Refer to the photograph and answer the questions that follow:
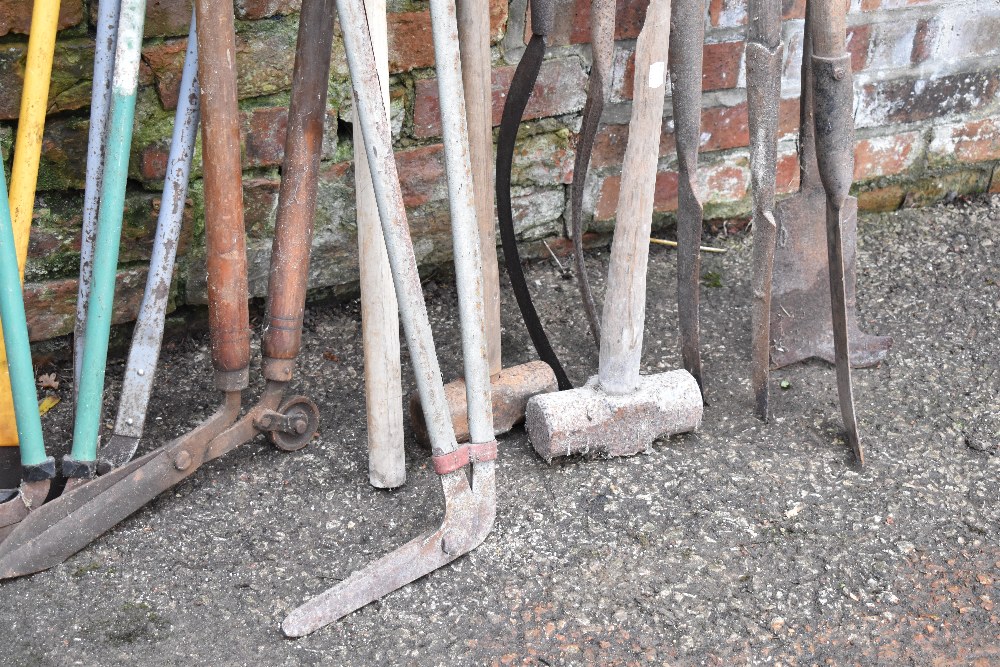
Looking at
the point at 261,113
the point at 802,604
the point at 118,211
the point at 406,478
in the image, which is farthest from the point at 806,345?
the point at 118,211

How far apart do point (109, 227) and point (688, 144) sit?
0.87 m

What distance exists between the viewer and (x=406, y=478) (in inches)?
64.9

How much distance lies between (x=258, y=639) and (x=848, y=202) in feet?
3.99

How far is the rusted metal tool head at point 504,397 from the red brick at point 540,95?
50 centimetres

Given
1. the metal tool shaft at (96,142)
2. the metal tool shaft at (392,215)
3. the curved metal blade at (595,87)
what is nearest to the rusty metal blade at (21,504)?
the metal tool shaft at (96,142)

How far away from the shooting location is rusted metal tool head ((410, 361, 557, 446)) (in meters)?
1.67

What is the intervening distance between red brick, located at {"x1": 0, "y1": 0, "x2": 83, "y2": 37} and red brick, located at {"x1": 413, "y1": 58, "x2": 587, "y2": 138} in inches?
22.7

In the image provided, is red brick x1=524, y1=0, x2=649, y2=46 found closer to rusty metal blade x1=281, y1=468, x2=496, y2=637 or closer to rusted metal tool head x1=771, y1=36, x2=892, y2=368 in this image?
rusted metal tool head x1=771, y1=36, x2=892, y2=368

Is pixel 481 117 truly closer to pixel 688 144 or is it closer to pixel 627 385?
pixel 688 144

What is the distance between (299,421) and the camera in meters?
1.67

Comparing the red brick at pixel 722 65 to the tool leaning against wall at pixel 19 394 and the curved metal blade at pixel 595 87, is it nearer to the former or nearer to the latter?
the curved metal blade at pixel 595 87

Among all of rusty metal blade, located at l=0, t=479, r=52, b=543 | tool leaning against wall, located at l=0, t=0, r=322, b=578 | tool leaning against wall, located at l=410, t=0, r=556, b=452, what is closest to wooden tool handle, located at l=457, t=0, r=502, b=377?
tool leaning against wall, located at l=410, t=0, r=556, b=452

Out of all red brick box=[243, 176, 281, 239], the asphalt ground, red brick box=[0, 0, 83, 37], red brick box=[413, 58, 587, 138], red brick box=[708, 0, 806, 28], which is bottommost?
the asphalt ground

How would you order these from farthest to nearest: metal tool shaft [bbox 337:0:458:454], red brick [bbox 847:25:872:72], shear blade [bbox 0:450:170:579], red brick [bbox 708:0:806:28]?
red brick [bbox 847:25:872:72] → red brick [bbox 708:0:806:28] → shear blade [bbox 0:450:170:579] → metal tool shaft [bbox 337:0:458:454]
